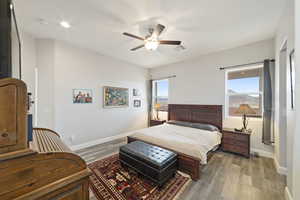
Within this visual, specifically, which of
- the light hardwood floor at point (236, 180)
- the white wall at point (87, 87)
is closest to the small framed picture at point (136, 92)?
the white wall at point (87, 87)

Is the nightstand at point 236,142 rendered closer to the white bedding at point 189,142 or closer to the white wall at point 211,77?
the white bedding at point 189,142

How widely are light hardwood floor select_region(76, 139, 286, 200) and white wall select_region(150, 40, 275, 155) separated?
2.63 feet

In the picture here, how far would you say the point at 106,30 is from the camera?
8.66 feet

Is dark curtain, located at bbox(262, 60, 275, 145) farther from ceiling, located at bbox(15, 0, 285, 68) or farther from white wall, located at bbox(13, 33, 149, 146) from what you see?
white wall, located at bbox(13, 33, 149, 146)

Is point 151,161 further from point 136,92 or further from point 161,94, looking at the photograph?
point 161,94

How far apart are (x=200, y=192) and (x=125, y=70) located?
13.5ft

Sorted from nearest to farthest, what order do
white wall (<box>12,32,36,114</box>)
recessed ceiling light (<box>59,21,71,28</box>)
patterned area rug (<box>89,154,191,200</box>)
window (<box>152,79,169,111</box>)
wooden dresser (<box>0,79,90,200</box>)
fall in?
wooden dresser (<box>0,79,90,200</box>), patterned area rug (<box>89,154,191,200</box>), recessed ceiling light (<box>59,21,71,28</box>), white wall (<box>12,32,36,114</box>), window (<box>152,79,169,111</box>)

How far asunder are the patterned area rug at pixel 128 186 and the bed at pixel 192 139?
0.29 meters

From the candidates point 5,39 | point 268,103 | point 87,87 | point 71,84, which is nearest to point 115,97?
point 87,87

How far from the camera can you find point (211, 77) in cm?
394

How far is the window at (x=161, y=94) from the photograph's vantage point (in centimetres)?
530

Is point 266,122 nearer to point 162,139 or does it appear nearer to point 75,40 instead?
point 162,139

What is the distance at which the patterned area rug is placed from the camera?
181 cm

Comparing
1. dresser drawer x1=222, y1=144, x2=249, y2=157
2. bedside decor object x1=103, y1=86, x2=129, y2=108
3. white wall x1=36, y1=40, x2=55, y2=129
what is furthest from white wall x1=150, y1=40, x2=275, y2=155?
white wall x1=36, y1=40, x2=55, y2=129
